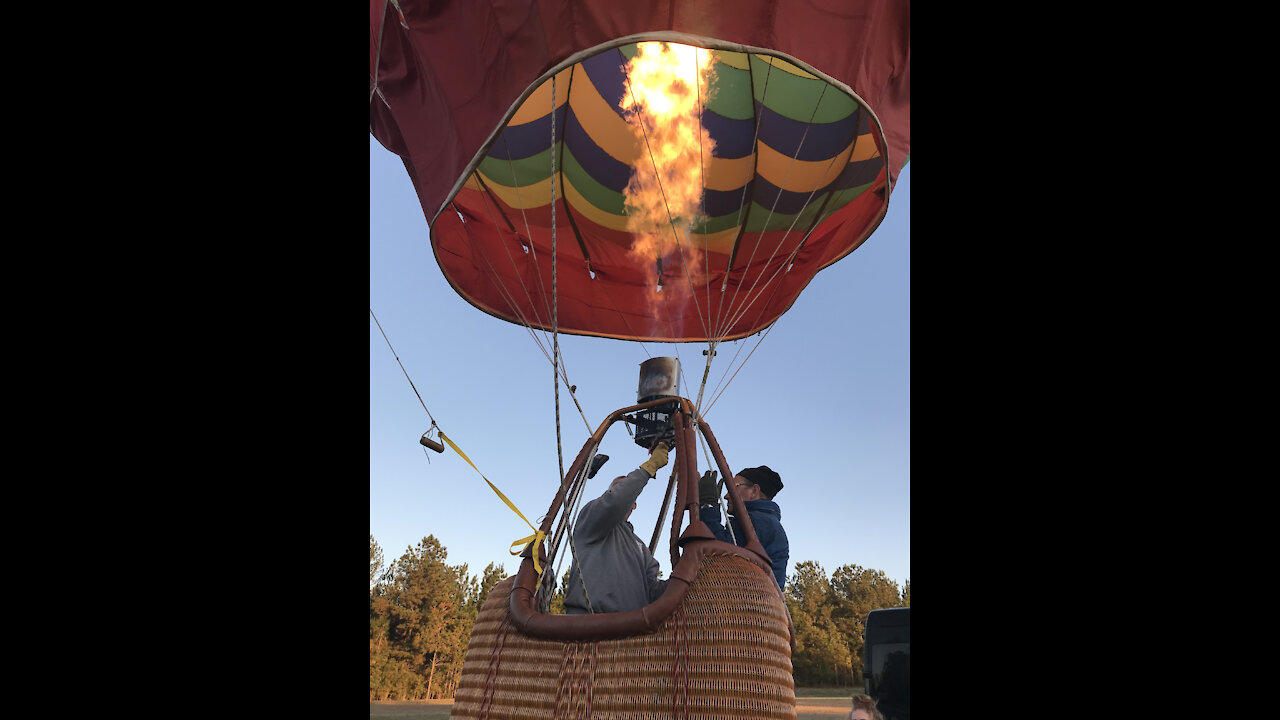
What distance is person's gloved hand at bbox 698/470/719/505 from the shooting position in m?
2.36

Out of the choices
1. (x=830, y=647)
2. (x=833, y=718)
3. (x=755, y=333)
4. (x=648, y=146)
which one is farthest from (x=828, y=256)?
(x=830, y=647)

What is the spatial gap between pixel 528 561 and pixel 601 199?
7.14 ft

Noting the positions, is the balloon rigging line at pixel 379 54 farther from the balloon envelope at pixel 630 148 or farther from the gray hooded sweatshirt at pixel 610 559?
the gray hooded sweatshirt at pixel 610 559

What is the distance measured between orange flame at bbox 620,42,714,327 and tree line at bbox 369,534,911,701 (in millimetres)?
15596

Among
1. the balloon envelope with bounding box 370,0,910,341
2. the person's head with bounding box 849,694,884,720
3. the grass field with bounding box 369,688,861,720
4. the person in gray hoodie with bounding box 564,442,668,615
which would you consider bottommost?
the grass field with bounding box 369,688,861,720

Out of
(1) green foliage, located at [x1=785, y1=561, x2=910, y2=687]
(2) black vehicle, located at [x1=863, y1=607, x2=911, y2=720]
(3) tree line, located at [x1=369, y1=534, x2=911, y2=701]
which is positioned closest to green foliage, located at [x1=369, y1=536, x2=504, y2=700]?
(3) tree line, located at [x1=369, y1=534, x2=911, y2=701]

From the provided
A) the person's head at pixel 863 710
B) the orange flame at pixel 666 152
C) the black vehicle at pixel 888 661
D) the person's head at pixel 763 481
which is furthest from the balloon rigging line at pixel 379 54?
the black vehicle at pixel 888 661

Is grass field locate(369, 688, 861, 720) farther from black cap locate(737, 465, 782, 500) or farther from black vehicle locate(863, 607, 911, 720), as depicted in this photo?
black cap locate(737, 465, 782, 500)

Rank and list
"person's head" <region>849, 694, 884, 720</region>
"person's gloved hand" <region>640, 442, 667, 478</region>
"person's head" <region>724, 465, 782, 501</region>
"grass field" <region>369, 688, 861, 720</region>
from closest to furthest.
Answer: "person's gloved hand" <region>640, 442, 667, 478</region> < "person's head" <region>724, 465, 782, 501</region> < "person's head" <region>849, 694, 884, 720</region> < "grass field" <region>369, 688, 861, 720</region>

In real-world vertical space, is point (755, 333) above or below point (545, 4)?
below

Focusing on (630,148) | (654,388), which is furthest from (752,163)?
(654,388)

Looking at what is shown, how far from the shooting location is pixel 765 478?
308 cm

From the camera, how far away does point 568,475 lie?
5.71 ft

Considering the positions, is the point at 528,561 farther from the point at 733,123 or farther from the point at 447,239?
the point at 733,123
